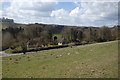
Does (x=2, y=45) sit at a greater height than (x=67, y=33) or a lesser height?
lesser

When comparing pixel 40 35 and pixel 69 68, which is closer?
pixel 69 68

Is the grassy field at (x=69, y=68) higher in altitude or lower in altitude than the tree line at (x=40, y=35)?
lower

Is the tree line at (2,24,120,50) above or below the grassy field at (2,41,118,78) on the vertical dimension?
above

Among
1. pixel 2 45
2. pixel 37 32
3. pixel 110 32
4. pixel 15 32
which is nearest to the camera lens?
pixel 2 45

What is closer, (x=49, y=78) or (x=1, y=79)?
(x=49, y=78)

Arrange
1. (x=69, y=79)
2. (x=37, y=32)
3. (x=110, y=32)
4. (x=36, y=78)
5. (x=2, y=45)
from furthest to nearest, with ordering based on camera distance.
→ (x=37, y=32), (x=110, y=32), (x=2, y=45), (x=36, y=78), (x=69, y=79)

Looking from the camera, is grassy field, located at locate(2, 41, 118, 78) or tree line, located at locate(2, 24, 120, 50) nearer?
grassy field, located at locate(2, 41, 118, 78)

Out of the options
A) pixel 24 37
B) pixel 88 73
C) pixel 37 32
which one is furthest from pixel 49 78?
pixel 37 32

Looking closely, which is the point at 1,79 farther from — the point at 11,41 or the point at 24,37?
the point at 24,37

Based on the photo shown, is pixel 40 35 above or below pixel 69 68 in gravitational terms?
above

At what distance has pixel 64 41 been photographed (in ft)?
283

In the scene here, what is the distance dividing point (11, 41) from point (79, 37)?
39.4 meters

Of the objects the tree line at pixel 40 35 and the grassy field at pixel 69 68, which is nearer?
the grassy field at pixel 69 68

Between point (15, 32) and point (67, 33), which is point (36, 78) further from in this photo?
point (67, 33)
